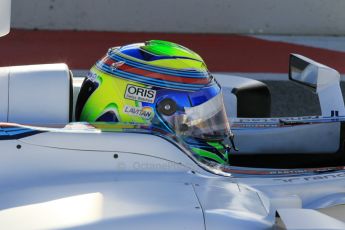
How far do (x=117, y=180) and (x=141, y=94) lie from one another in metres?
0.34

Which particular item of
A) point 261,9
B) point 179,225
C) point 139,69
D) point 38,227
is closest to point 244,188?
point 179,225

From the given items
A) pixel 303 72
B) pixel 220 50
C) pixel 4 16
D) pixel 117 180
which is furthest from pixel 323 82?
pixel 220 50

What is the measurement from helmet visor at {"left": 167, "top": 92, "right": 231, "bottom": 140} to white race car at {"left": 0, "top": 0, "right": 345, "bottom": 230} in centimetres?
7

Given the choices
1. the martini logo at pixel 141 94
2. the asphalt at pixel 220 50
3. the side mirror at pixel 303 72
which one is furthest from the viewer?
the asphalt at pixel 220 50

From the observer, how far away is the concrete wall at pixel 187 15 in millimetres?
7438

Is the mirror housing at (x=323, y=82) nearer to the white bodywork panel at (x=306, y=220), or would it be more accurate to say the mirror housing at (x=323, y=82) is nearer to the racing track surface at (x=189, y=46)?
the white bodywork panel at (x=306, y=220)

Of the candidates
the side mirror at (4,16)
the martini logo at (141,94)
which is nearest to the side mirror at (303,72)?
the martini logo at (141,94)

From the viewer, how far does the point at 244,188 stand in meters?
2.43

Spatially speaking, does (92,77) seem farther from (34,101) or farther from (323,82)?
(323,82)

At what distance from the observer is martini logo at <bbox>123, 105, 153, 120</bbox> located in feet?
8.18

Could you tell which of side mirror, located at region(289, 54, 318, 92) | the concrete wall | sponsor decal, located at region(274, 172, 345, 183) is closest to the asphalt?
the concrete wall

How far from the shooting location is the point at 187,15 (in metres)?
7.48

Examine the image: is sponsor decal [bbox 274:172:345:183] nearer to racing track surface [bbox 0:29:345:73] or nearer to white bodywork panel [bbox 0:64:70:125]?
white bodywork panel [bbox 0:64:70:125]

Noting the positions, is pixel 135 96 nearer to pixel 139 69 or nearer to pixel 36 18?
pixel 139 69
